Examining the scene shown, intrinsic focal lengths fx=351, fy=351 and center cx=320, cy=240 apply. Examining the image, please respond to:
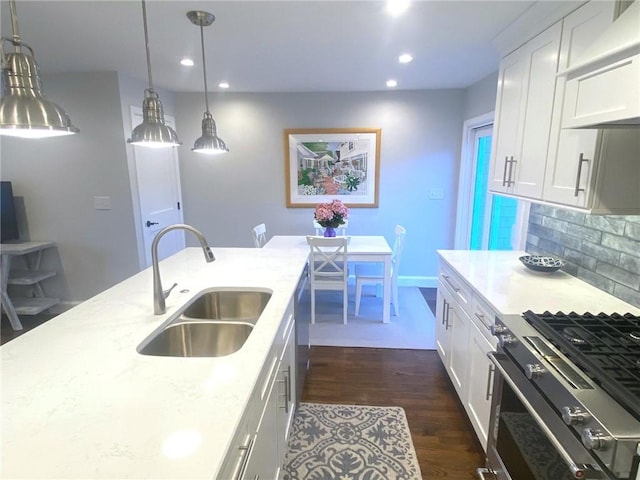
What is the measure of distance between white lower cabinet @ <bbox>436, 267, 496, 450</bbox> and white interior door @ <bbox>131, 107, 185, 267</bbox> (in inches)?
122

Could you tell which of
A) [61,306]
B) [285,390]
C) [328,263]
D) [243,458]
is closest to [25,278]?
[61,306]

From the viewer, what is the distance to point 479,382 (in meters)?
1.90

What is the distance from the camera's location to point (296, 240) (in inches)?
153

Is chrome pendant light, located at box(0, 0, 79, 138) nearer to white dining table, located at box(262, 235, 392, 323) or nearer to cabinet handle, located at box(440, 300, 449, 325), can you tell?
Answer: cabinet handle, located at box(440, 300, 449, 325)

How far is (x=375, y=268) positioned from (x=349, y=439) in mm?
2587

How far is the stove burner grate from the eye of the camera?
41.1 inches

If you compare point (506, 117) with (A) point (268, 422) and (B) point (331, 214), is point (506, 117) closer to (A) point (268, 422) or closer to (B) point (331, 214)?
(B) point (331, 214)

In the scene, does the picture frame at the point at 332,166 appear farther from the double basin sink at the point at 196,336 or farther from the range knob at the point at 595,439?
the range knob at the point at 595,439

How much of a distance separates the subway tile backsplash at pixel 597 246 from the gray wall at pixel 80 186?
3731 millimetres

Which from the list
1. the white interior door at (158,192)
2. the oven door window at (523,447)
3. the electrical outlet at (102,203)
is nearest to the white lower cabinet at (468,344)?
the oven door window at (523,447)

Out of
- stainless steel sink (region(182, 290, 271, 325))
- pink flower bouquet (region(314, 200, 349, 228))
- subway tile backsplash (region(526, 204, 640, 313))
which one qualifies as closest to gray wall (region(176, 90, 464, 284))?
pink flower bouquet (region(314, 200, 349, 228))

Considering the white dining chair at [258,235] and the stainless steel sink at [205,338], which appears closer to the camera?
the stainless steel sink at [205,338]

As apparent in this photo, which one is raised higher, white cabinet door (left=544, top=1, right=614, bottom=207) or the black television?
white cabinet door (left=544, top=1, right=614, bottom=207)

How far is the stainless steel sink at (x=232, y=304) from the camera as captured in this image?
1898 millimetres
